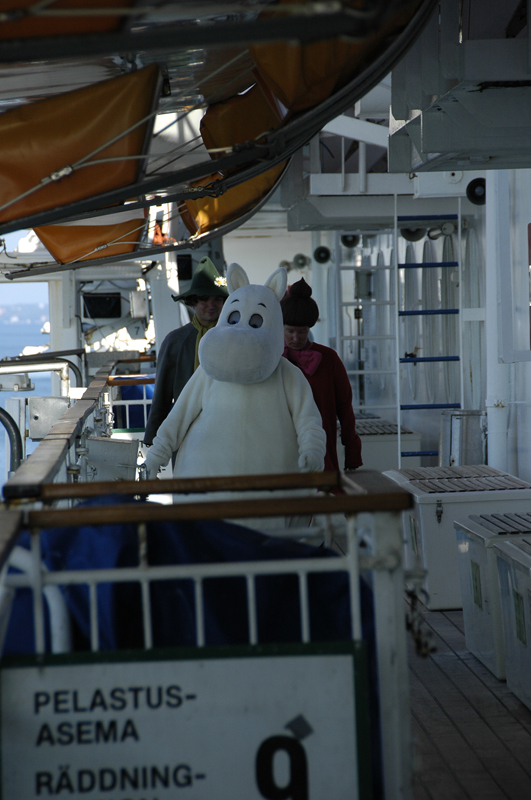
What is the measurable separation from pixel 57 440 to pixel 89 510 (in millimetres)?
935

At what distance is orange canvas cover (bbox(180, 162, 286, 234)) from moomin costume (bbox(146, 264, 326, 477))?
156cm

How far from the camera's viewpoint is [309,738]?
55.9 inches

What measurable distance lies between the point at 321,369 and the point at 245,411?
116 centimetres

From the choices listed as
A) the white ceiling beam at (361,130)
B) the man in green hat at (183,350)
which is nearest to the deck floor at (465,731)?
the man in green hat at (183,350)

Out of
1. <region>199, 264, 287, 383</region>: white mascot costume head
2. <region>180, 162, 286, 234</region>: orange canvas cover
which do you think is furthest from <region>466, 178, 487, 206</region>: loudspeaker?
<region>199, 264, 287, 383</region>: white mascot costume head

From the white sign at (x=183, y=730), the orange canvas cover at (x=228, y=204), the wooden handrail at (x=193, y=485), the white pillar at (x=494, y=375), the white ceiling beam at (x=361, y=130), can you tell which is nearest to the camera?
the white sign at (x=183, y=730)

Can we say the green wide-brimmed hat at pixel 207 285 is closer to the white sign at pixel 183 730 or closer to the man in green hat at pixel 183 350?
the man in green hat at pixel 183 350

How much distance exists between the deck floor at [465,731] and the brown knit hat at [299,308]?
158cm

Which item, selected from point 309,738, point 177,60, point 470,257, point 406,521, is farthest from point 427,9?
point 470,257

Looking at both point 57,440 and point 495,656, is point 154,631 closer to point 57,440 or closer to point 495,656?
point 57,440

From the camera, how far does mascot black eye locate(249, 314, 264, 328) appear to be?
2.88 m

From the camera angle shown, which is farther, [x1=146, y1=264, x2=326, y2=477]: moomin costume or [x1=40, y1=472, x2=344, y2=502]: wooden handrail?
[x1=146, y1=264, x2=326, y2=477]: moomin costume

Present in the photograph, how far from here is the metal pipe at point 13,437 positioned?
339 cm

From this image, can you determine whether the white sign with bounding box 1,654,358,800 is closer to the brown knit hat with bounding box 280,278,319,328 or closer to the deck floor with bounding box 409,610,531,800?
the deck floor with bounding box 409,610,531,800
